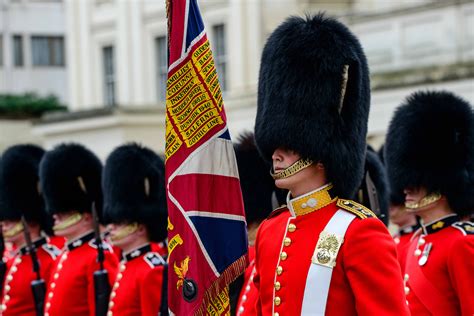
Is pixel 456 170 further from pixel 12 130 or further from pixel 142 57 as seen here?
pixel 12 130

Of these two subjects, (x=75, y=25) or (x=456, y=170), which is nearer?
(x=456, y=170)

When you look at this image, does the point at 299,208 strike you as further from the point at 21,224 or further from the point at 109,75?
the point at 109,75

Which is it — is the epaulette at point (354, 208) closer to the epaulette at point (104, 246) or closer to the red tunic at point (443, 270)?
the red tunic at point (443, 270)

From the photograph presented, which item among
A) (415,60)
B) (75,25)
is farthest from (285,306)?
(75,25)

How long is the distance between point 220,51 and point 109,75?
396 cm

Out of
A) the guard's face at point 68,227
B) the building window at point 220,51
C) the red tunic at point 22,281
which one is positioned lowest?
the red tunic at point 22,281

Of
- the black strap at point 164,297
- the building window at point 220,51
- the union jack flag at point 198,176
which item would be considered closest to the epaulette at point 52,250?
the black strap at point 164,297

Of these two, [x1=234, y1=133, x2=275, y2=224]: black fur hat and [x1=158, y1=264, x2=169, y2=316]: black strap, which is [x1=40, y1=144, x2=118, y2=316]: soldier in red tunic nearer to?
[x1=158, y1=264, x2=169, y2=316]: black strap

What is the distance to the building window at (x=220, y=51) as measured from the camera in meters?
21.0

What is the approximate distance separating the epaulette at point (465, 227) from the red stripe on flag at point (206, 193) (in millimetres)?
1179

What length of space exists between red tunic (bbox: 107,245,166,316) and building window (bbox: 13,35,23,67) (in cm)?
2546

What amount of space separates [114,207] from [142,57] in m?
16.5

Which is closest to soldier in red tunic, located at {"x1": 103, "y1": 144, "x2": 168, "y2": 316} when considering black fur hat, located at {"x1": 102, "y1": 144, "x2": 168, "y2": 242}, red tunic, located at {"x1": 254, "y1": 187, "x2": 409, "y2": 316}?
black fur hat, located at {"x1": 102, "y1": 144, "x2": 168, "y2": 242}

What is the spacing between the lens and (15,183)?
8172 millimetres
